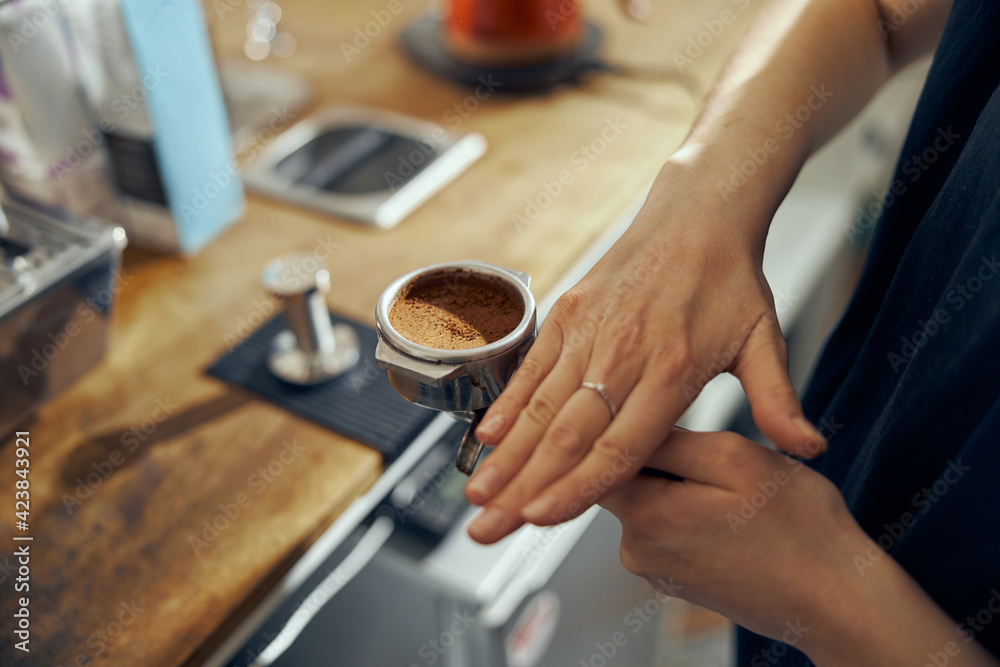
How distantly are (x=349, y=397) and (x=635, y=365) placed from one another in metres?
0.38

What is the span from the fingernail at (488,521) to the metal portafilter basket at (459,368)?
5cm

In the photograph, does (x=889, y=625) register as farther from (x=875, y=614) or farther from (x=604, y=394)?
(x=604, y=394)

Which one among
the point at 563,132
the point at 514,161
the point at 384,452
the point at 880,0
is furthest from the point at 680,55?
the point at 384,452

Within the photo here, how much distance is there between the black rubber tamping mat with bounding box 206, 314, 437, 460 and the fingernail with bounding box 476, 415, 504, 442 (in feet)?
0.90

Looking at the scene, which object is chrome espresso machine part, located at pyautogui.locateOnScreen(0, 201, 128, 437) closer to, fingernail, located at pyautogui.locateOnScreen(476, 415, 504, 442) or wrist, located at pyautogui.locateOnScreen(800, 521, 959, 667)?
fingernail, located at pyautogui.locateOnScreen(476, 415, 504, 442)

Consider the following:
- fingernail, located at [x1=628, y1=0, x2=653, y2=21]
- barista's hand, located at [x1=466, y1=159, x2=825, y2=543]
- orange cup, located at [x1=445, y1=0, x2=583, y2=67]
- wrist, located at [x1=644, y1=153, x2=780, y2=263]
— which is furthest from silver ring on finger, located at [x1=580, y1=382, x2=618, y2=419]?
fingernail, located at [x1=628, y1=0, x2=653, y2=21]

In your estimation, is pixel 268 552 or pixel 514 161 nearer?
pixel 268 552

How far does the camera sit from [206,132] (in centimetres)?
90

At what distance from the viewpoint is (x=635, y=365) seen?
1.47 ft

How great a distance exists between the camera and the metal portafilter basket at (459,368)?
1.48 ft

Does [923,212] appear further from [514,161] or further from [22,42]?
[22,42]

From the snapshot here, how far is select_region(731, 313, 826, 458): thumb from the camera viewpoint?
0.41 metres

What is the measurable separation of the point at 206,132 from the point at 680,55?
0.77 m

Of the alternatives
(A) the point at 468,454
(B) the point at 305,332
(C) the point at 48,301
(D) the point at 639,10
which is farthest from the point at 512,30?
(A) the point at 468,454
